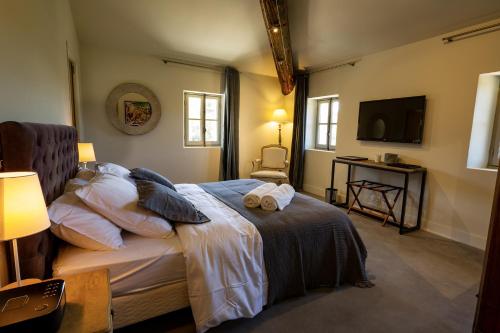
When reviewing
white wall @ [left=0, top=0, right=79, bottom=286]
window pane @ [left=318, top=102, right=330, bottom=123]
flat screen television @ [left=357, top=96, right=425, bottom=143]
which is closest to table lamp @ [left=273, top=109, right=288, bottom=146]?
window pane @ [left=318, top=102, right=330, bottom=123]

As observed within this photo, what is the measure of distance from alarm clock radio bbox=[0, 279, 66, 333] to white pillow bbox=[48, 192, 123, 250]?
490mm

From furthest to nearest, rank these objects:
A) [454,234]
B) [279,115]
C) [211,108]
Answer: [279,115], [211,108], [454,234]

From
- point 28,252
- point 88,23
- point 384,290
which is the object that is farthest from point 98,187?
point 88,23

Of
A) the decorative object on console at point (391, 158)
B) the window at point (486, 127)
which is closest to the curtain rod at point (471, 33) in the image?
the window at point (486, 127)

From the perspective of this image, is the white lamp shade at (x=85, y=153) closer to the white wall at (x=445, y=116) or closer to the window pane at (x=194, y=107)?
the window pane at (x=194, y=107)

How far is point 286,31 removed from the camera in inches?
135

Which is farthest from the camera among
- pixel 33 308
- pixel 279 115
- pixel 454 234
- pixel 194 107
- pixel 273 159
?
pixel 279 115

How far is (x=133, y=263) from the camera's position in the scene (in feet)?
4.69

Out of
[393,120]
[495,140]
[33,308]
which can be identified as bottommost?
[33,308]

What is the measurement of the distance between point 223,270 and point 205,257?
150mm

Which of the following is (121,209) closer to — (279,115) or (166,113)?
(166,113)

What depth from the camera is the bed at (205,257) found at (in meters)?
1.29

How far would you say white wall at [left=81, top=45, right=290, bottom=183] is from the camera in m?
3.89

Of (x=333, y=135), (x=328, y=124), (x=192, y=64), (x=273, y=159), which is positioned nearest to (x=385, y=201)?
(x=333, y=135)
